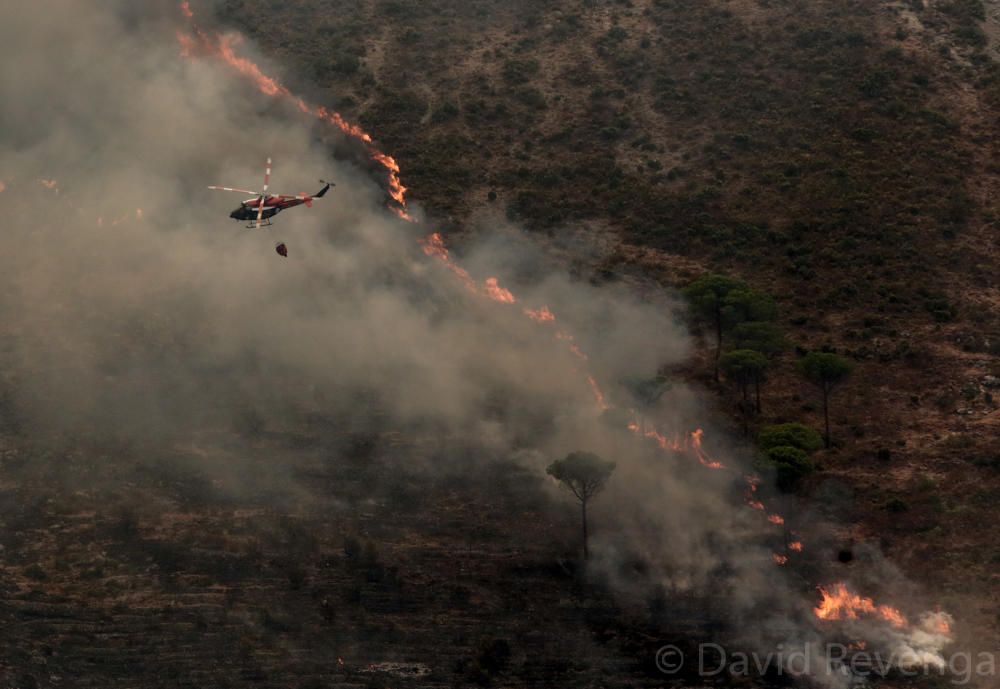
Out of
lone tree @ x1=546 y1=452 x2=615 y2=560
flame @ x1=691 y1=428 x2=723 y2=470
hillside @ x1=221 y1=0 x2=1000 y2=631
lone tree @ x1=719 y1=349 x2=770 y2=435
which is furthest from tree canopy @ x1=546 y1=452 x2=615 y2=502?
hillside @ x1=221 y1=0 x2=1000 y2=631

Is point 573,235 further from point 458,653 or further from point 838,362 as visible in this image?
point 458,653

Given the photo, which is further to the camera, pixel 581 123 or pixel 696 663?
pixel 581 123

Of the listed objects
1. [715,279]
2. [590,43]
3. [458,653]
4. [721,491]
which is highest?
[590,43]

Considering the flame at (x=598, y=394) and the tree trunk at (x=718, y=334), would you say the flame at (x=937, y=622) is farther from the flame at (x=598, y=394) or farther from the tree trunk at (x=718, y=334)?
the flame at (x=598, y=394)

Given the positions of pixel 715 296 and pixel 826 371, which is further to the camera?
pixel 715 296

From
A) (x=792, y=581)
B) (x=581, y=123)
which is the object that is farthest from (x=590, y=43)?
(x=792, y=581)

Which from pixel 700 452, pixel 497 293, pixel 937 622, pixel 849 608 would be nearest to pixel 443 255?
pixel 497 293

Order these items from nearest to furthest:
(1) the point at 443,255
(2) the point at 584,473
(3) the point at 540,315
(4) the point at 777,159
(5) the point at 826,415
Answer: (2) the point at 584,473 → (5) the point at 826,415 → (3) the point at 540,315 → (1) the point at 443,255 → (4) the point at 777,159

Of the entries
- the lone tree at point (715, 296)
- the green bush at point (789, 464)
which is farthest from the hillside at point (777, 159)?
the lone tree at point (715, 296)

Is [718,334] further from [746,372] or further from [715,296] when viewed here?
[746,372]
